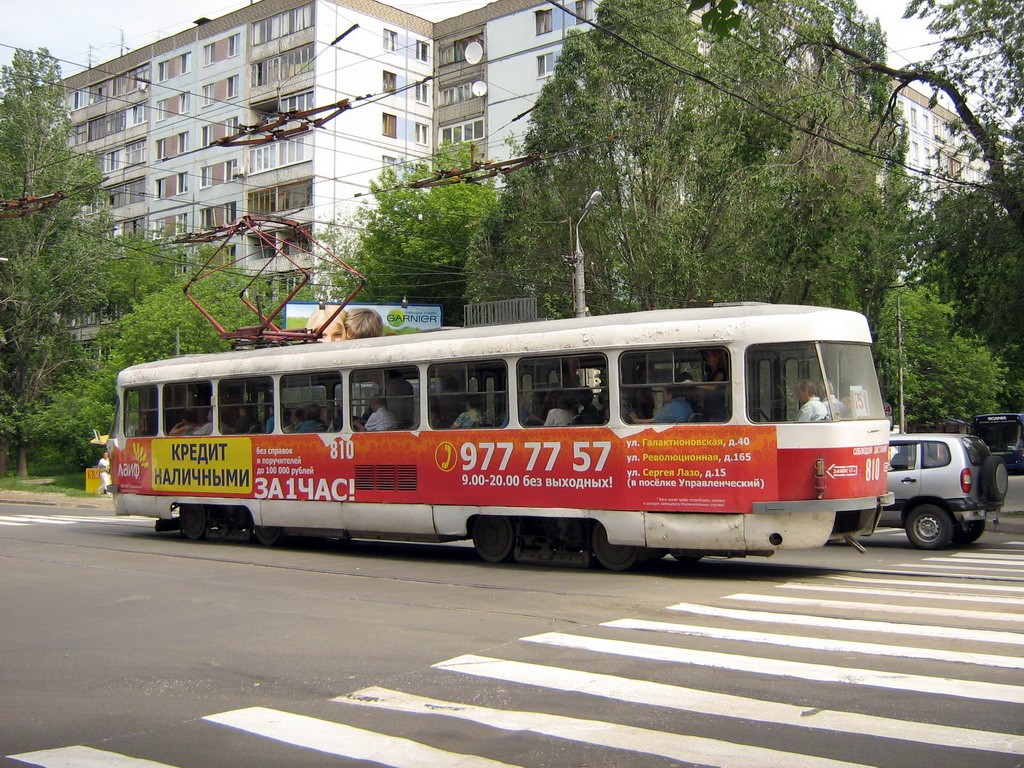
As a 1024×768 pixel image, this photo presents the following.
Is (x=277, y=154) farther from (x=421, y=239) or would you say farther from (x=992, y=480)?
(x=992, y=480)

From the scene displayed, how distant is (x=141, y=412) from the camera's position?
1916 centimetres

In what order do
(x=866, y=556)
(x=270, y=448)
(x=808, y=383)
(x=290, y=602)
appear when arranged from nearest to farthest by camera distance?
(x=290, y=602) → (x=808, y=383) → (x=866, y=556) → (x=270, y=448)

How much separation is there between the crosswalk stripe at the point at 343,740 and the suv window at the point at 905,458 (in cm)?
1198

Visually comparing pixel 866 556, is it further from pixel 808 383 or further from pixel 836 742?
pixel 836 742

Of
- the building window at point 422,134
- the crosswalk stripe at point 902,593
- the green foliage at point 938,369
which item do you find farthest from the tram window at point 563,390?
the green foliage at point 938,369

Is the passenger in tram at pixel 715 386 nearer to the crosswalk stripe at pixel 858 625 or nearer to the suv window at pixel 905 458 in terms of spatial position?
the crosswalk stripe at pixel 858 625

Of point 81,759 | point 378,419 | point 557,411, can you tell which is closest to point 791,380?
point 557,411

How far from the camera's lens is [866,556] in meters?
15.1

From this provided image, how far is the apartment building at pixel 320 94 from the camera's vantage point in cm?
5034

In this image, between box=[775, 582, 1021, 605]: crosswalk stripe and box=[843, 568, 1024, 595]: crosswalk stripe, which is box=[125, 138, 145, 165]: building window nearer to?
box=[843, 568, 1024, 595]: crosswalk stripe

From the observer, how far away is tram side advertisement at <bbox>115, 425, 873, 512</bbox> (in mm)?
11758

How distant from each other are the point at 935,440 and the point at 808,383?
5.30 meters

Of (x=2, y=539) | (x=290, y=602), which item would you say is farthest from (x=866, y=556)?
(x=2, y=539)

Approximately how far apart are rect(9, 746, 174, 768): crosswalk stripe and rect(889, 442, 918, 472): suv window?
42.7ft
